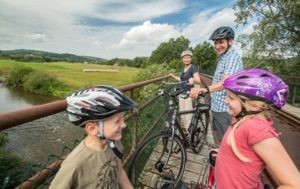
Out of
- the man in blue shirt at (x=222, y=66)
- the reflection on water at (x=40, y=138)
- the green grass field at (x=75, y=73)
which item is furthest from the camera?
the green grass field at (x=75, y=73)

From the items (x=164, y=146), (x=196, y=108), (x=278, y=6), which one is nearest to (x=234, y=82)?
(x=164, y=146)

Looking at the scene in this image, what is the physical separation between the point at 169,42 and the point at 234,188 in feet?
340

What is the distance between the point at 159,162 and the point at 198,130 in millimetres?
1374

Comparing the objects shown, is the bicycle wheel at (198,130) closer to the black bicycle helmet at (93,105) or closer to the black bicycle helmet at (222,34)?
the black bicycle helmet at (222,34)

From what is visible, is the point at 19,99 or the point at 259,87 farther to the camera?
the point at 19,99

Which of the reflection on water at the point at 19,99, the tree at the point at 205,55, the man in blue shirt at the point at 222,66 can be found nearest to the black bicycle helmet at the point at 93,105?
the man in blue shirt at the point at 222,66

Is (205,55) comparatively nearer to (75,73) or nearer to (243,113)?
(75,73)

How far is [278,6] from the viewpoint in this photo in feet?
75.5

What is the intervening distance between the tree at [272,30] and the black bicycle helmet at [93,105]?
2264cm

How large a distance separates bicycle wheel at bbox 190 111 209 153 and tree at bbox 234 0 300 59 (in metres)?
18.9

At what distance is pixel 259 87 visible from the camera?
2.07 meters

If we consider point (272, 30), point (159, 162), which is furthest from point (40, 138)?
point (159, 162)

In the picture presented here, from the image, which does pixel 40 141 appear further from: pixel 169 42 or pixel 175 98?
pixel 169 42

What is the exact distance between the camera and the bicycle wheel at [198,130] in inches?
212
